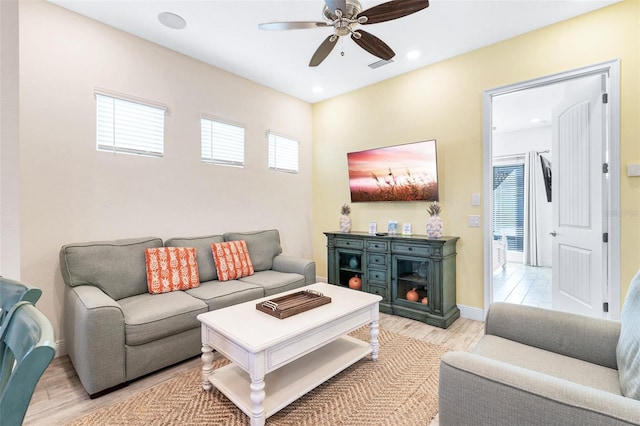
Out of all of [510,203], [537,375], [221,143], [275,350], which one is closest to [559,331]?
[537,375]

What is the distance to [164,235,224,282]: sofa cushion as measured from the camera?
3.04 metres

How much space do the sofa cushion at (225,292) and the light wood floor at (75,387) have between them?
48cm

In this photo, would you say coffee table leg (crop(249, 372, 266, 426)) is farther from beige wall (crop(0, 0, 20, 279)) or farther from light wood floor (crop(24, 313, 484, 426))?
beige wall (crop(0, 0, 20, 279))

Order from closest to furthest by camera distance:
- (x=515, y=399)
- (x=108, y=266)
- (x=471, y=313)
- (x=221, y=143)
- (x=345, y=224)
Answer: (x=515, y=399) < (x=108, y=266) < (x=471, y=313) < (x=221, y=143) < (x=345, y=224)

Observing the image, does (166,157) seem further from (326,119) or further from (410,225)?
(410,225)

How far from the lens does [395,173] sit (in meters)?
3.78

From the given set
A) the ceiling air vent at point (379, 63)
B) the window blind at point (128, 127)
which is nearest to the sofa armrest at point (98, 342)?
the window blind at point (128, 127)

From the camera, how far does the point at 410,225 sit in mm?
3699

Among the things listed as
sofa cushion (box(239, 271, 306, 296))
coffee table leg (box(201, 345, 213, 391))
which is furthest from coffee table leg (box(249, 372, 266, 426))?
sofa cushion (box(239, 271, 306, 296))

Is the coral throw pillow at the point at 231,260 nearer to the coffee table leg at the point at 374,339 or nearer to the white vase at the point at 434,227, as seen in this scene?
the coffee table leg at the point at 374,339

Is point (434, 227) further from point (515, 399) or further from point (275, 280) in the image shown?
point (515, 399)

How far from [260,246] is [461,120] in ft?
9.18

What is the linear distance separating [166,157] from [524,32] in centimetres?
388

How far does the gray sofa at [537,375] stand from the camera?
0.90 metres
